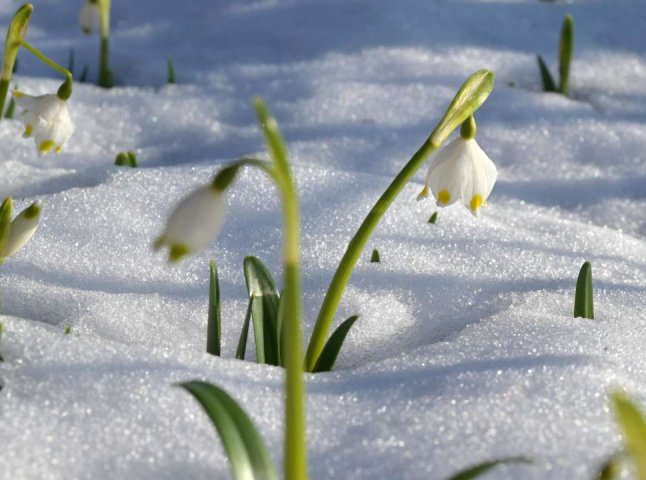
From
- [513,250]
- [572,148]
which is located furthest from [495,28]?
[513,250]

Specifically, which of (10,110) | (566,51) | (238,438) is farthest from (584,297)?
(10,110)

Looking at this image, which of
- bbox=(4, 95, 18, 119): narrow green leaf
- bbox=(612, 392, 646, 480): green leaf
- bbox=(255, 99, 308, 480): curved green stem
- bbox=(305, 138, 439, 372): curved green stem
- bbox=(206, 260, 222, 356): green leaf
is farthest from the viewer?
bbox=(4, 95, 18, 119): narrow green leaf

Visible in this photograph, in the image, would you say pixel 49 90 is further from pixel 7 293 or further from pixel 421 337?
pixel 421 337

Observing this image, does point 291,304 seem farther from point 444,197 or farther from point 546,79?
point 546,79

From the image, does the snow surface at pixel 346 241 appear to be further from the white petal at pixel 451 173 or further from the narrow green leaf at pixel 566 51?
the white petal at pixel 451 173

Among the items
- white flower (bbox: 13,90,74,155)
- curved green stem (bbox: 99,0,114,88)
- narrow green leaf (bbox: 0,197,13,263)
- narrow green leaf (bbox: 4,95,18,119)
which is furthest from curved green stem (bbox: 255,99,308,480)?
curved green stem (bbox: 99,0,114,88)

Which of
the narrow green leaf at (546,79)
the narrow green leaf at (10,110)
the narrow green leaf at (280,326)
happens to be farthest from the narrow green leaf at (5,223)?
the narrow green leaf at (546,79)

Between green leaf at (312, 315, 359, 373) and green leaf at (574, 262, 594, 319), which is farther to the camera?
green leaf at (574, 262, 594, 319)

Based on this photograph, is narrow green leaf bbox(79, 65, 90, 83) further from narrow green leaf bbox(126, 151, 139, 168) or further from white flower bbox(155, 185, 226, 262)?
white flower bbox(155, 185, 226, 262)
